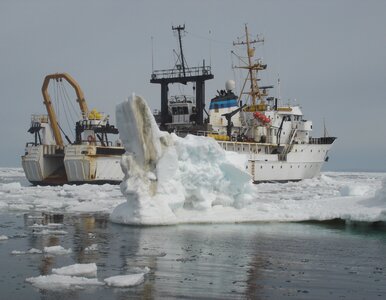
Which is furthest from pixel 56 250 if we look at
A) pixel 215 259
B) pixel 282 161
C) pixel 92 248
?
pixel 282 161

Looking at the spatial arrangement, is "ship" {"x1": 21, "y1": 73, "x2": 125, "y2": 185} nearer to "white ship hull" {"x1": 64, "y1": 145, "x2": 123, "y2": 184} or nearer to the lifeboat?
"white ship hull" {"x1": 64, "y1": 145, "x2": 123, "y2": 184}

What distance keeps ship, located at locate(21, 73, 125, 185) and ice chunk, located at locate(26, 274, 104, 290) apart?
26.3 metres

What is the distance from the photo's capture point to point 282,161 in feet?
148

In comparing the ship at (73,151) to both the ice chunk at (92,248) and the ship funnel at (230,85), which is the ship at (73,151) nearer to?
the ship funnel at (230,85)

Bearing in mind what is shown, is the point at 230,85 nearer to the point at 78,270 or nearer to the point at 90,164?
the point at 90,164

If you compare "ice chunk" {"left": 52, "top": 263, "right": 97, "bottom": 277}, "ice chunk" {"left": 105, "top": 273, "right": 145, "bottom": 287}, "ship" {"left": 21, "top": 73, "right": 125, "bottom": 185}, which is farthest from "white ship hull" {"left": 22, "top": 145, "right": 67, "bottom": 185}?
"ice chunk" {"left": 105, "top": 273, "right": 145, "bottom": 287}

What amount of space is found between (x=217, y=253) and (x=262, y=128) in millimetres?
34650

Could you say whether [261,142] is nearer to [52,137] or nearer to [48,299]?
[52,137]

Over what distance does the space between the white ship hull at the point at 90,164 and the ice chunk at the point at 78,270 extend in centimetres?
2561

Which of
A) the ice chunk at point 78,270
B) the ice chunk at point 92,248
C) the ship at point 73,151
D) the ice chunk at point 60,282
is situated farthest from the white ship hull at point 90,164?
the ice chunk at point 60,282

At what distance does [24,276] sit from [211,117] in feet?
121

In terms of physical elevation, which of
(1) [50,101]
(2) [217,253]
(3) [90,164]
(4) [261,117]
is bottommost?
(2) [217,253]

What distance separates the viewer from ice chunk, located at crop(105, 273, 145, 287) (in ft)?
27.6

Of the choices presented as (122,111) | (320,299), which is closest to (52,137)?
(122,111)
